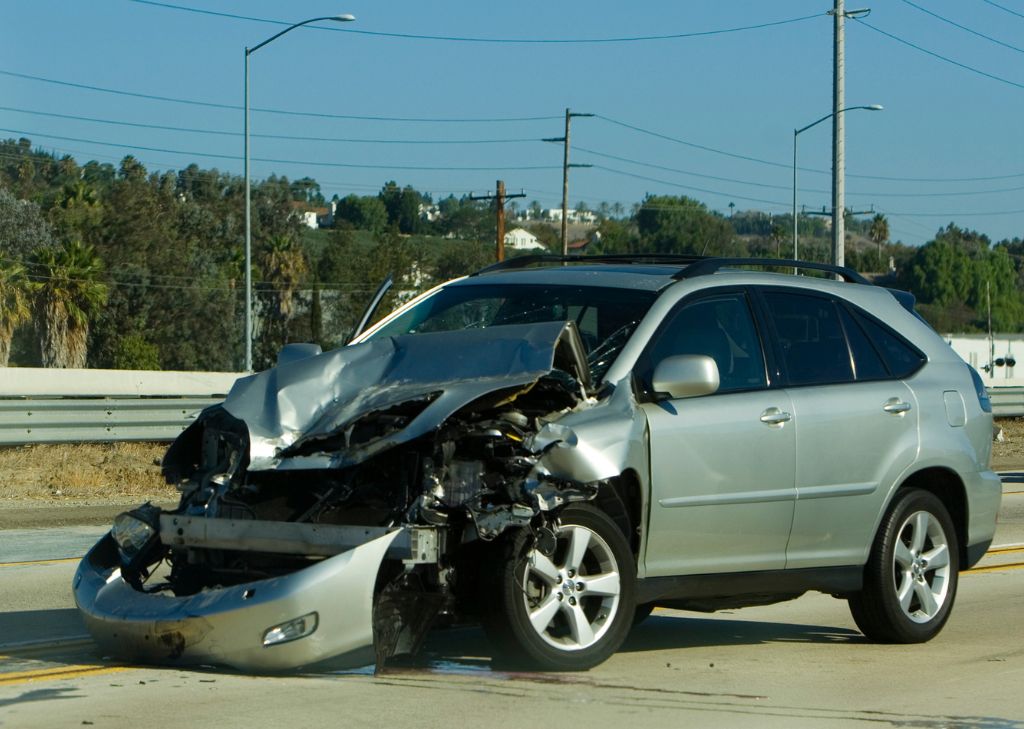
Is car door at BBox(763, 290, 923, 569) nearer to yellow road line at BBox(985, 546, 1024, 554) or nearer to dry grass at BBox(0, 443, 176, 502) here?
yellow road line at BBox(985, 546, 1024, 554)

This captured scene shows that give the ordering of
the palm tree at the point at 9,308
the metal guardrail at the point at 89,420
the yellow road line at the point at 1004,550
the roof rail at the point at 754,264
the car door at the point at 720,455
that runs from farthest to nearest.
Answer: the palm tree at the point at 9,308
the metal guardrail at the point at 89,420
the yellow road line at the point at 1004,550
the roof rail at the point at 754,264
the car door at the point at 720,455

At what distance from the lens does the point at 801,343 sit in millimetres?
7840

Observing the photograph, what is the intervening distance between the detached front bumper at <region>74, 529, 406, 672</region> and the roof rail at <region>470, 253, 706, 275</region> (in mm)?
2671

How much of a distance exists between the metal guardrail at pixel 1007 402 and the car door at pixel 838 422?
2299cm

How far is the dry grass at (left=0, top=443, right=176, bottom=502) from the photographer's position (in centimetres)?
1706

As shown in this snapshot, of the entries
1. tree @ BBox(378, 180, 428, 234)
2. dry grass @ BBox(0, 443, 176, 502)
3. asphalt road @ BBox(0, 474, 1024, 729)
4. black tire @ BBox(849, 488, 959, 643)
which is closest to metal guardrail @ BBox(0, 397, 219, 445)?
dry grass @ BBox(0, 443, 176, 502)

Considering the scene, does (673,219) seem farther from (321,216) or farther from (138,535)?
(138,535)

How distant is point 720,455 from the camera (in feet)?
23.3

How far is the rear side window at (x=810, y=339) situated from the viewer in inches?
304

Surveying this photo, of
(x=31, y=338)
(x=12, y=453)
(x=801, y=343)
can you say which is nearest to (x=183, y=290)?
(x=31, y=338)

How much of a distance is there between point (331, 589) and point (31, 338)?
62971 mm

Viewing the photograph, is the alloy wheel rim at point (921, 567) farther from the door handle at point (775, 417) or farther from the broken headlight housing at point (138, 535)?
the broken headlight housing at point (138, 535)

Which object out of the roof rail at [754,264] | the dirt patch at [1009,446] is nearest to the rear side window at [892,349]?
the roof rail at [754,264]

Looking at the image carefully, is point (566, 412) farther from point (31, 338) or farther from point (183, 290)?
point (183, 290)
